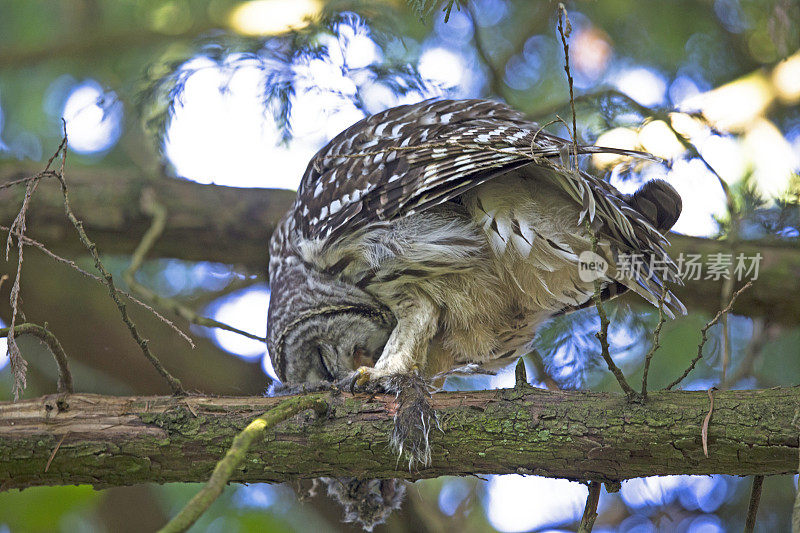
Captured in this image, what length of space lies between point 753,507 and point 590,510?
559 millimetres

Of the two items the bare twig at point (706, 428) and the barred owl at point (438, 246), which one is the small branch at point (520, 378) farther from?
the bare twig at point (706, 428)

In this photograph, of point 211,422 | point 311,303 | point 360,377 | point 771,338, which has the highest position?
point 771,338

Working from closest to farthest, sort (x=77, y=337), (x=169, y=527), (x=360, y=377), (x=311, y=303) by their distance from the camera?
(x=169, y=527) < (x=360, y=377) < (x=311, y=303) < (x=77, y=337)

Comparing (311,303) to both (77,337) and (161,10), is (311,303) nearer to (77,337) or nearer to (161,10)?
(77,337)

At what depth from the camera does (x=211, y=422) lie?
105 inches

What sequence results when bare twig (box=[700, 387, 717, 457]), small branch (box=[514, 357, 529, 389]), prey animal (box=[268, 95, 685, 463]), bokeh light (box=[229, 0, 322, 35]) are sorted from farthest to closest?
bokeh light (box=[229, 0, 322, 35]) → prey animal (box=[268, 95, 685, 463]) → small branch (box=[514, 357, 529, 389]) → bare twig (box=[700, 387, 717, 457])

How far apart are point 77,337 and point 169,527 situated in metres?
3.80

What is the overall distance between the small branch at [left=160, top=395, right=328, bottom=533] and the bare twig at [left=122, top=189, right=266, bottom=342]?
155 cm

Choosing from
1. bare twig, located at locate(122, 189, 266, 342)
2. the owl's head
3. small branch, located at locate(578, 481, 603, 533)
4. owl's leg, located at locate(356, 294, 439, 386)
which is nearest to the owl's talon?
owl's leg, located at locate(356, 294, 439, 386)

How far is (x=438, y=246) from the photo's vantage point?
339cm

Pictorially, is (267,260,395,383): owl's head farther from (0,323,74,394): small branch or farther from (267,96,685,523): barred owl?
(0,323,74,394): small branch

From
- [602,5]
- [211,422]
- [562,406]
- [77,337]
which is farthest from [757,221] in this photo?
[77,337]

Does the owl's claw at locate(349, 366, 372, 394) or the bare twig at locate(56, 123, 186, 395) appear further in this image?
the owl's claw at locate(349, 366, 372, 394)

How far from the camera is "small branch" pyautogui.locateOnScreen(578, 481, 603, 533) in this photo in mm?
2490
